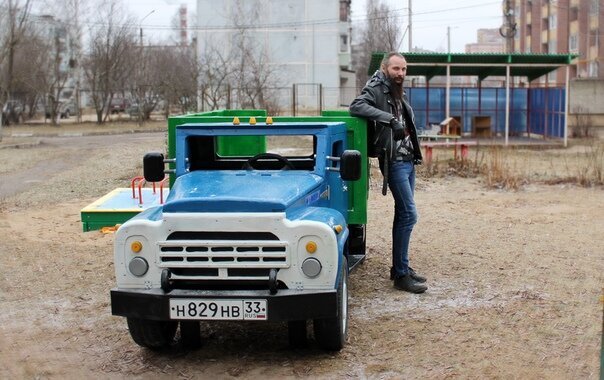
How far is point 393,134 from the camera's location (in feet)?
22.7

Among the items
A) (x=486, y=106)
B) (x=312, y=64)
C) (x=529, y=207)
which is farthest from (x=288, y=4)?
(x=529, y=207)

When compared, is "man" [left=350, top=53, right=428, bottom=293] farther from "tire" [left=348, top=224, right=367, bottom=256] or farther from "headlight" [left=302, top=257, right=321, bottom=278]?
"headlight" [left=302, top=257, right=321, bottom=278]

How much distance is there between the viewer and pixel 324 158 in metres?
6.32

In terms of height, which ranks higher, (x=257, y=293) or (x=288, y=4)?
(x=288, y=4)

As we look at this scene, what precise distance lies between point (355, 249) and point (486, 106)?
2369cm

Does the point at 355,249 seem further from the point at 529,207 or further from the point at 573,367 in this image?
the point at 529,207

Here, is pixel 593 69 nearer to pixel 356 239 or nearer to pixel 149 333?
pixel 356 239

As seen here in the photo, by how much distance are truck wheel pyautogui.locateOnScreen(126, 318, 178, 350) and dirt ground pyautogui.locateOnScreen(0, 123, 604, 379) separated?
112 mm

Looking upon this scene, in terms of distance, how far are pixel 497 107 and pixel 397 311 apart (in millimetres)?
25006

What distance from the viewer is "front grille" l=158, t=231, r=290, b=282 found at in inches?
205

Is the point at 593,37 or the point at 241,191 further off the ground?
the point at 593,37

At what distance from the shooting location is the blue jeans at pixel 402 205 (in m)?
7.09

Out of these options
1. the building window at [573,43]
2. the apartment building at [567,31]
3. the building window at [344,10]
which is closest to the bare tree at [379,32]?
the building window at [344,10]

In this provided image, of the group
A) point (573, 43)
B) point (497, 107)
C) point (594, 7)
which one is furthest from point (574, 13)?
point (497, 107)
